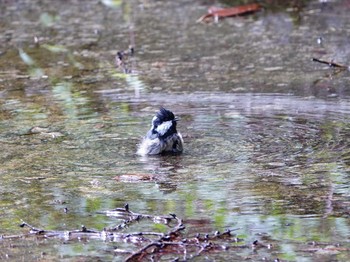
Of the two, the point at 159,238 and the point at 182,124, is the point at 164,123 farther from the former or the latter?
the point at 159,238

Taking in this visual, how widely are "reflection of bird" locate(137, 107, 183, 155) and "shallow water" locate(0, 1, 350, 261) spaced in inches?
3.0

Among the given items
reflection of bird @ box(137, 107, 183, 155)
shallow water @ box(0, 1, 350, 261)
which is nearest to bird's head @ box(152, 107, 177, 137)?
reflection of bird @ box(137, 107, 183, 155)

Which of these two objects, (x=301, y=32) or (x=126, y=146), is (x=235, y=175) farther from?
(x=301, y=32)

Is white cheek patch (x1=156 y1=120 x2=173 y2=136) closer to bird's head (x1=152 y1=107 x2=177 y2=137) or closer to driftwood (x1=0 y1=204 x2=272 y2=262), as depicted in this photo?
bird's head (x1=152 y1=107 x2=177 y2=137)

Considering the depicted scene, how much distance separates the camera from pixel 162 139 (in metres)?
6.54

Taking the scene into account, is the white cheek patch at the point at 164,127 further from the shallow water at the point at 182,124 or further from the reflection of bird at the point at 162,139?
the shallow water at the point at 182,124

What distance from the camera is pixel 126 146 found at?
677 centimetres

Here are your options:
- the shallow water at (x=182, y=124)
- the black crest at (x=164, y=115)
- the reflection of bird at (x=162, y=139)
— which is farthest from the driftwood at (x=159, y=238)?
the black crest at (x=164, y=115)

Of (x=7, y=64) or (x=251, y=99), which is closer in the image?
(x=251, y=99)

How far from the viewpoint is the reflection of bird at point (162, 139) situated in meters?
6.55

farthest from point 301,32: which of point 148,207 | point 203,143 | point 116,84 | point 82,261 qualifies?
point 82,261

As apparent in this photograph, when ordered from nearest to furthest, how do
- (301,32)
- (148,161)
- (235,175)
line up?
1. (235,175)
2. (148,161)
3. (301,32)

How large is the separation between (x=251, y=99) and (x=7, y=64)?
2.90 meters

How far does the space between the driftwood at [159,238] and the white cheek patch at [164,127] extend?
5.69 feet
